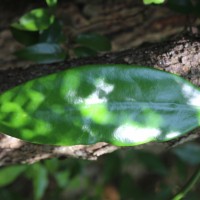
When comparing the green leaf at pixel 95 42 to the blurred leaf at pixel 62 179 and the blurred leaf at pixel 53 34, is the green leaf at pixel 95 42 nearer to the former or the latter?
the blurred leaf at pixel 53 34

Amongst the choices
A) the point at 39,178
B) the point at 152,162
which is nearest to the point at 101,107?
the point at 39,178

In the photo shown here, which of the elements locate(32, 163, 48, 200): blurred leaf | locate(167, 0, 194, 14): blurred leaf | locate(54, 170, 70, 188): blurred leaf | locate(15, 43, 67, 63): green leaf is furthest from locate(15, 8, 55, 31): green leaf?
locate(54, 170, 70, 188): blurred leaf

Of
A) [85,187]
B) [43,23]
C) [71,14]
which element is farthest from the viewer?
[85,187]

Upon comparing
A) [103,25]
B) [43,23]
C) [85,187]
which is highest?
[43,23]

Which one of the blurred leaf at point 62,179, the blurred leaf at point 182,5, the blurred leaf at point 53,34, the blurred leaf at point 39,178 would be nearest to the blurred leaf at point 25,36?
the blurred leaf at point 53,34

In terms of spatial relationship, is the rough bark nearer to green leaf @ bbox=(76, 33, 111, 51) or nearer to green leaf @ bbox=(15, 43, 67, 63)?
green leaf @ bbox=(15, 43, 67, 63)

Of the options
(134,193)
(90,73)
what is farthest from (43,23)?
(134,193)

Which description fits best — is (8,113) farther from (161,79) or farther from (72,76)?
(161,79)
